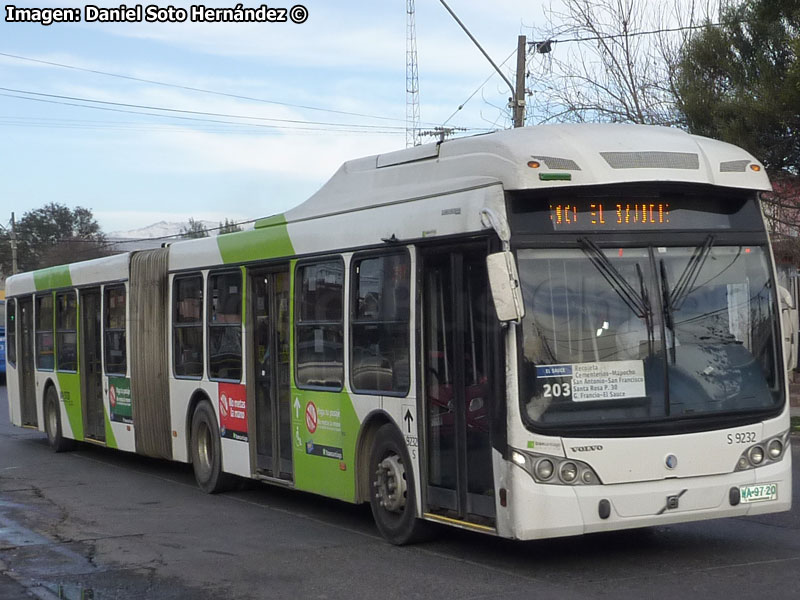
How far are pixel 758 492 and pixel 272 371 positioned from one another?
5.05m

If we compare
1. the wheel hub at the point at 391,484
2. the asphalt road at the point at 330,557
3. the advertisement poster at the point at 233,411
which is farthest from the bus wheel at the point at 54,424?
the wheel hub at the point at 391,484

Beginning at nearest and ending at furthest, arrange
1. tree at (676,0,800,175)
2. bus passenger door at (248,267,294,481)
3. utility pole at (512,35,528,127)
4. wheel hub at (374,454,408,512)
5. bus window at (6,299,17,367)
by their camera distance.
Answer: wheel hub at (374,454,408,512)
bus passenger door at (248,267,294,481)
tree at (676,0,800,175)
bus window at (6,299,17,367)
utility pole at (512,35,528,127)

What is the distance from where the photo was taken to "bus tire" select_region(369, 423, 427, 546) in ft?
30.0

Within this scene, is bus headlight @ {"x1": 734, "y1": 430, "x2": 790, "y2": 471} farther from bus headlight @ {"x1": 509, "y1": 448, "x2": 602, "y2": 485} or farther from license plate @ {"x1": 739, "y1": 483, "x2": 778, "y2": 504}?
bus headlight @ {"x1": 509, "y1": 448, "x2": 602, "y2": 485}

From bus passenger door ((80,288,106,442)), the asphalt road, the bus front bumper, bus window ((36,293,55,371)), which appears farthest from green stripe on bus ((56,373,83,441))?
the bus front bumper

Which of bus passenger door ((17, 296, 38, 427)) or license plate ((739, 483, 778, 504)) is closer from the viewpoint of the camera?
license plate ((739, 483, 778, 504))

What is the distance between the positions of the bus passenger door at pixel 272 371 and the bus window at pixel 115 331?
389cm

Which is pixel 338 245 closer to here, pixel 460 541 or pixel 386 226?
pixel 386 226

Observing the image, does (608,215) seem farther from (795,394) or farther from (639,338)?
(795,394)

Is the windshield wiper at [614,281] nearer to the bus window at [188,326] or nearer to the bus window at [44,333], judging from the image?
the bus window at [188,326]

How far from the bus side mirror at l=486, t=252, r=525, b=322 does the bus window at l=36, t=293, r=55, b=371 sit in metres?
12.0

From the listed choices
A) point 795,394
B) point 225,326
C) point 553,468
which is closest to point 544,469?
point 553,468

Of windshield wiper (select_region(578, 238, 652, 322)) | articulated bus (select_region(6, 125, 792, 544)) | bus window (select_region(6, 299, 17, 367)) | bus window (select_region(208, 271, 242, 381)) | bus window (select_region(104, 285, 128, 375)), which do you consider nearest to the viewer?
articulated bus (select_region(6, 125, 792, 544))

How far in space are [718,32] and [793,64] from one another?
245 centimetres
